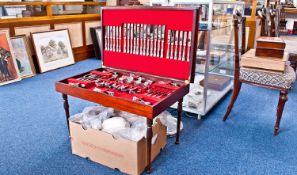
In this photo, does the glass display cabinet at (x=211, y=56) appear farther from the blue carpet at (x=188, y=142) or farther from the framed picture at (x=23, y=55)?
the framed picture at (x=23, y=55)

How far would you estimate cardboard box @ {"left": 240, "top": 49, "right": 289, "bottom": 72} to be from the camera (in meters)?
2.13

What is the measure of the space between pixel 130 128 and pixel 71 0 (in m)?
3.40

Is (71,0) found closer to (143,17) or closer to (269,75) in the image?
(143,17)

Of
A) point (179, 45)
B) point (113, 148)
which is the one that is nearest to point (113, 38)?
point (179, 45)

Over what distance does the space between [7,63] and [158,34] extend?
2.38m

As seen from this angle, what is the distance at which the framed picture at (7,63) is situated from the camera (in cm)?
329

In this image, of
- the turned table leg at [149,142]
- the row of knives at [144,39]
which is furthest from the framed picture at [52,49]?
the turned table leg at [149,142]

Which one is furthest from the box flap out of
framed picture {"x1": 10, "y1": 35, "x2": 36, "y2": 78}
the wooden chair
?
framed picture {"x1": 10, "y1": 35, "x2": 36, "y2": 78}

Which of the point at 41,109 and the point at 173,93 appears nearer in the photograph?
the point at 173,93

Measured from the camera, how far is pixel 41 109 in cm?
262

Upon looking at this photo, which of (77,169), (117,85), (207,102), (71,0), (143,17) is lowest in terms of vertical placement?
(77,169)

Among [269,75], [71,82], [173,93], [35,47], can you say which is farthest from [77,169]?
[35,47]

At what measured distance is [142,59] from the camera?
203 centimetres

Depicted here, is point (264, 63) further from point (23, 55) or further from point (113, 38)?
point (23, 55)
